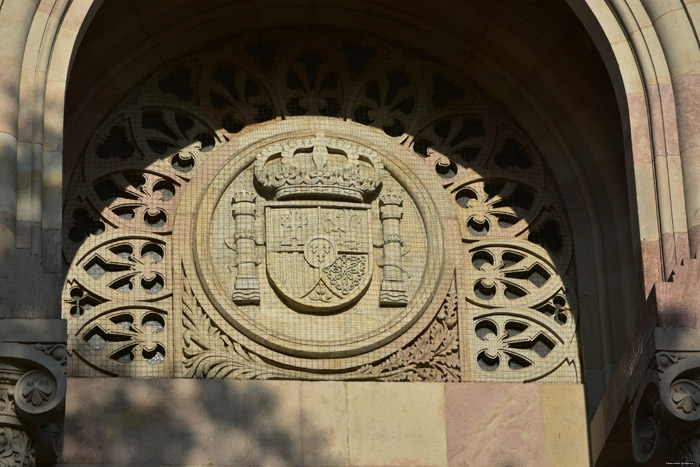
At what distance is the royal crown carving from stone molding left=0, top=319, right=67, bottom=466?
125 inches

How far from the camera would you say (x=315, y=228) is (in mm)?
13383

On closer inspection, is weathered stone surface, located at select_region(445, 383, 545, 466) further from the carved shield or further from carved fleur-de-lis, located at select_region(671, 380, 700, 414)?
carved fleur-de-lis, located at select_region(671, 380, 700, 414)

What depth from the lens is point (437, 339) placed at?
43.7 feet

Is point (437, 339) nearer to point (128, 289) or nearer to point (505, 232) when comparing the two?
point (505, 232)

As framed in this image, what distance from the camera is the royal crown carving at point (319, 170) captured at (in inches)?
533

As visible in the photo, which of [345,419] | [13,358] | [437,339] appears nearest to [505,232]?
[437,339]

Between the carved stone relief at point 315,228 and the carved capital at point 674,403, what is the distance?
218 cm

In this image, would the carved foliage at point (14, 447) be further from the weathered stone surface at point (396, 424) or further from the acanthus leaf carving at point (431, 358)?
the acanthus leaf carving at point (431, 358)

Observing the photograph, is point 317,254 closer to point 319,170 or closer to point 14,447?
point 319,170

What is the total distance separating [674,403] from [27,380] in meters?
4.22

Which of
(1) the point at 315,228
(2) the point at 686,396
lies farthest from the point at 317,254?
(2) the point at 686,396

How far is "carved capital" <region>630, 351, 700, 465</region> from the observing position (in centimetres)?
1099

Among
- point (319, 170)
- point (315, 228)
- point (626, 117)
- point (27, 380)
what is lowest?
point (27, 380)

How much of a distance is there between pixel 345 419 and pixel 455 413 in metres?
0.86
